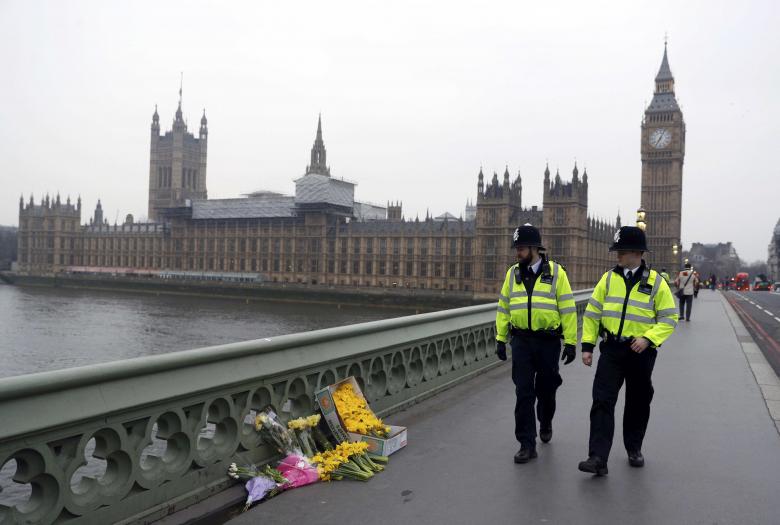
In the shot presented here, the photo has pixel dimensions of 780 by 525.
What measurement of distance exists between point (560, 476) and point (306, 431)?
188cm

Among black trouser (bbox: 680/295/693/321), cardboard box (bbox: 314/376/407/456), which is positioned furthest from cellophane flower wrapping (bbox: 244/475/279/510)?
black trouser (bbox: 680/295/693/321)

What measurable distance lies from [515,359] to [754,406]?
Result: 11.3 feet

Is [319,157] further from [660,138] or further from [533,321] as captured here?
[533,321]

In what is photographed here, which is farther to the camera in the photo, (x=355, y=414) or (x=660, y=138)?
(x=660, y=138)

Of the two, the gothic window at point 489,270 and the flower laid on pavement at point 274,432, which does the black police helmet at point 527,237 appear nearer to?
the flower laid on pavement at point 274,432

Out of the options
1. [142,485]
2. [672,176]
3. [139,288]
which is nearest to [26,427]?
[142,485]

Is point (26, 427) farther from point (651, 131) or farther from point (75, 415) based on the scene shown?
point (651, 131)

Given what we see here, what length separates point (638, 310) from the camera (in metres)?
4.98

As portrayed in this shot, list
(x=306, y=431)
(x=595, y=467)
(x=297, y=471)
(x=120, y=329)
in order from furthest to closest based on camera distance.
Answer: (x=120, y=329), (x=306, y=431), (x=595, y=467), (x=297, y=471)

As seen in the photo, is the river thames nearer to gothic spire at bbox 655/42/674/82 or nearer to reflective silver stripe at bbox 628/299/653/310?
reflective silver stripe at bbox 628/299/653/310

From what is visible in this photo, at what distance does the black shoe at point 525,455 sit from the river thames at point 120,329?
22.3m

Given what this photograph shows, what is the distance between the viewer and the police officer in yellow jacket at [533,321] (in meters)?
5.37

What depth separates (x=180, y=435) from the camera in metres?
4.08

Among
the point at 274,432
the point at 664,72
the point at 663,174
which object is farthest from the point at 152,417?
the point at 664,72
